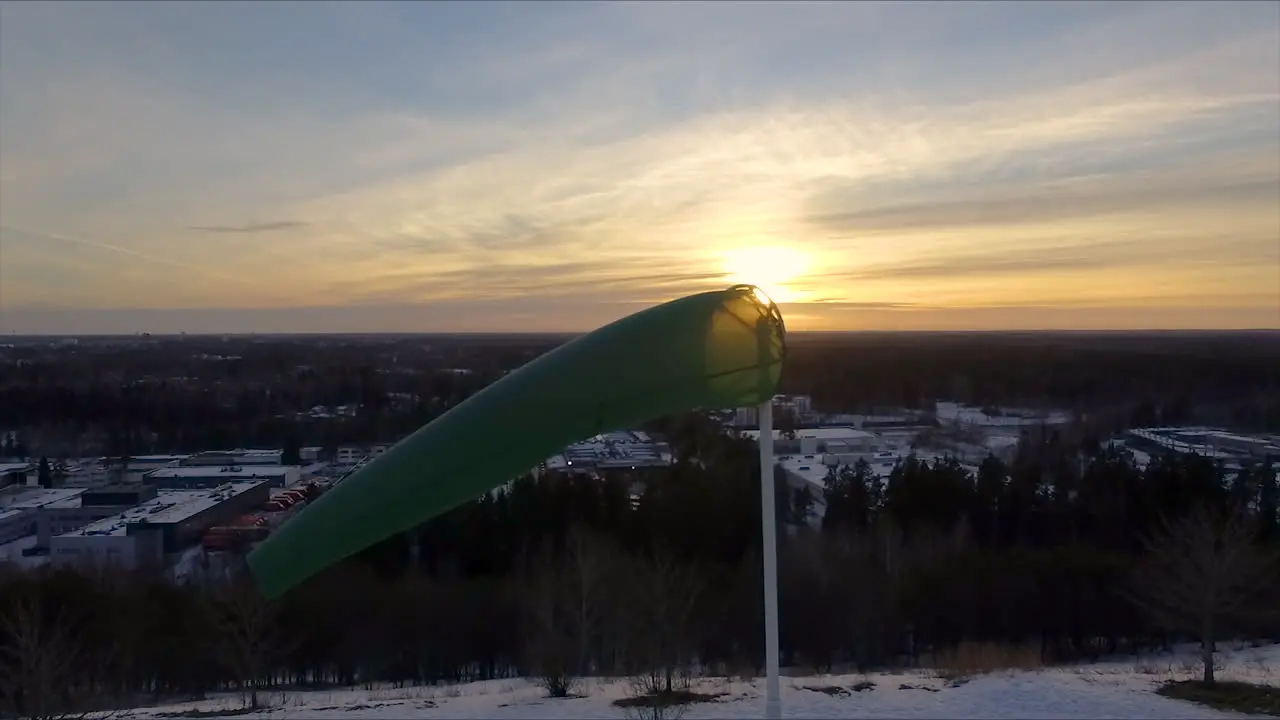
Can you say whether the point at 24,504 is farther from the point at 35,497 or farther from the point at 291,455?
the point at 291,455

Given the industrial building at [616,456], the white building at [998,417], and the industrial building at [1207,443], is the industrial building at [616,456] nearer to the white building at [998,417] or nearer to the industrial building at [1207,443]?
the white building at [998,417]

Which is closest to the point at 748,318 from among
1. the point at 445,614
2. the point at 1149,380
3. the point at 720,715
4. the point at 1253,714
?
the point at 720,715

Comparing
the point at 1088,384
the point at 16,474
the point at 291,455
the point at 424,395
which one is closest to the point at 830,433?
the point at 1088,384

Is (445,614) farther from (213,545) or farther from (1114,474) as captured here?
(1114,474)

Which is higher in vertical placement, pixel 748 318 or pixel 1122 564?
pixel 748 318

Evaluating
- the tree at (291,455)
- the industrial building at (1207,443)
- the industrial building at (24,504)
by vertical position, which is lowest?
the industrial building at (24,504)

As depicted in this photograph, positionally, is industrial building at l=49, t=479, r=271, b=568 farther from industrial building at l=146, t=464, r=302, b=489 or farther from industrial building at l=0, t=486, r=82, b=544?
industrial building at l=0, t=486, r=82, b=544

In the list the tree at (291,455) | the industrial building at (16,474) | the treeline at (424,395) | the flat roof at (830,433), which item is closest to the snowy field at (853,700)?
the treeline at (424,395)
